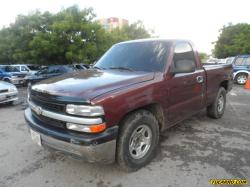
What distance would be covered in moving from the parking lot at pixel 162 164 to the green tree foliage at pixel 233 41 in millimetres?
27698

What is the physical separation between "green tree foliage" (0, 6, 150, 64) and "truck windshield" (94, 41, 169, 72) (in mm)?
12131

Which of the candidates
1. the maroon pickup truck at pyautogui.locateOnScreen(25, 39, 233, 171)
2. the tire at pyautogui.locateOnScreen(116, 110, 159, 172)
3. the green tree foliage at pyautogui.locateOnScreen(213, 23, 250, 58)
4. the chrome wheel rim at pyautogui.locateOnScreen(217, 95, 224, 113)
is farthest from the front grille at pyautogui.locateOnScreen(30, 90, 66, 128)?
the green tree foliage at pyautogui.locateOnScreen(213, 23, 250, 58)

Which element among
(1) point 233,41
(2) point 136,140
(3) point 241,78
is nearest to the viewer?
(2) point 136,140

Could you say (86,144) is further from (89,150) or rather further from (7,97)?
(7,97)

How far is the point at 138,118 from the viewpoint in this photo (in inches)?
118

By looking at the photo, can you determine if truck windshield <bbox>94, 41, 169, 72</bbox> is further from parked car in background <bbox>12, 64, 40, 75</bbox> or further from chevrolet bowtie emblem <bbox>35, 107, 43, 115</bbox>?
parked car in background <bbox>12, 64, 40, 75</bbox>

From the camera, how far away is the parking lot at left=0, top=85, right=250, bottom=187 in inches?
117

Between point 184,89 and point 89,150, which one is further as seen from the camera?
point 184,89

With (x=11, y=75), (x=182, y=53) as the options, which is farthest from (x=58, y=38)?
(x=182, y=53)

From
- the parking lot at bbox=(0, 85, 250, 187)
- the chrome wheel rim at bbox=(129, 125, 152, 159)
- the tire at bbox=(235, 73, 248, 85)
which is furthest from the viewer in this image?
the tire at bbox=(235, 73, 248, 85)

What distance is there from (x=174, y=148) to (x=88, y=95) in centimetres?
212

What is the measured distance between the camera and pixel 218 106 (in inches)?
218

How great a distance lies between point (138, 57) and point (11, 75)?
1308 centimetres

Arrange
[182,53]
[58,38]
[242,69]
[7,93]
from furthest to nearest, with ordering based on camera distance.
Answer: [58,38], [242,69], [7,93], [182,53]
